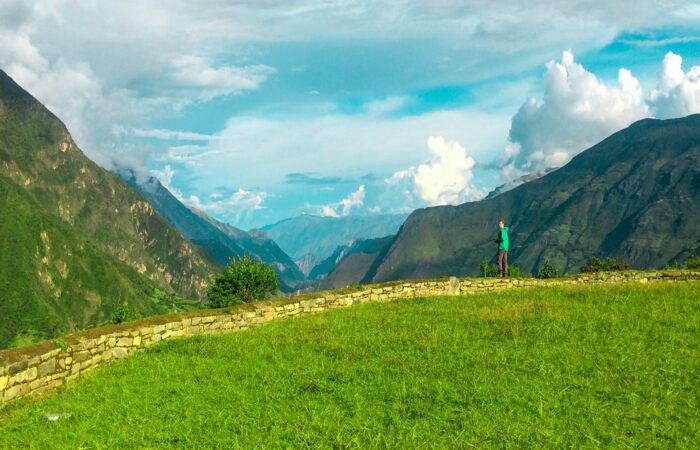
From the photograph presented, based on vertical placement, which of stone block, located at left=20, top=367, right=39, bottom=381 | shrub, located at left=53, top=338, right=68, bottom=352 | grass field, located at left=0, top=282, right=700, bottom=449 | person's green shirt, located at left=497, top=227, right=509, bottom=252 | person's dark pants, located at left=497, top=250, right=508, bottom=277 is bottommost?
grass field, located at left=0, top=282, right=700, bottom=449

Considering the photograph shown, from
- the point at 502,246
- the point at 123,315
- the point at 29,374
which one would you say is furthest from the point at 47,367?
the point at 123,315

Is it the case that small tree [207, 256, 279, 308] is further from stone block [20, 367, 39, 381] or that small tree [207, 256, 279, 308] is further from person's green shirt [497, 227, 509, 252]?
stone block [20, 367, 39, 381]

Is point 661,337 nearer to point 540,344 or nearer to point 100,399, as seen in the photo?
point 540,344

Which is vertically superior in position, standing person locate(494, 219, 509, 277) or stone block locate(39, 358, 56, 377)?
standing person locate(494, 219, 509, 277)

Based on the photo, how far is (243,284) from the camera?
5731 cm

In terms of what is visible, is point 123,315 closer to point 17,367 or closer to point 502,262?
point 502,262

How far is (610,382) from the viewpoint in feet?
41.6

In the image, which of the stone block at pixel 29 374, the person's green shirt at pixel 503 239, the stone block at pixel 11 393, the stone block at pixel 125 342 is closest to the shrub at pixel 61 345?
the stone block at pixel 29 374

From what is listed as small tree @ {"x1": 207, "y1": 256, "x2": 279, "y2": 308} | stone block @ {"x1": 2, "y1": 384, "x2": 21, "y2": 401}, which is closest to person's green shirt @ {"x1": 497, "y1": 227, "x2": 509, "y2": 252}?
stone block @ {"x1": 2, "y1": 384, "x2": 21, "y2": 401}

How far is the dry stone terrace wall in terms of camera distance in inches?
578

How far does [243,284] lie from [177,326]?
121 feet

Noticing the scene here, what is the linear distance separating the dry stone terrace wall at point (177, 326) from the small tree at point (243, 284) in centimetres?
2789

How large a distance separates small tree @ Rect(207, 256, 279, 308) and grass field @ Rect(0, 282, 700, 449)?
35.8 metres

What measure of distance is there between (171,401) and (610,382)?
1087 cm
